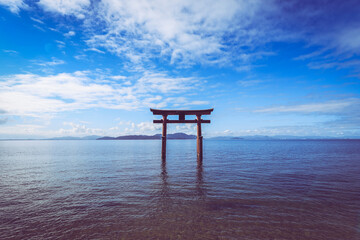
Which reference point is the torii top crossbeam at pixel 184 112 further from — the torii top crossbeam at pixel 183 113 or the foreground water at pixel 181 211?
the foreground water at pixel 181 211

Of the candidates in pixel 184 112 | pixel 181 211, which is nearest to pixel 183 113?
pixel 184 112

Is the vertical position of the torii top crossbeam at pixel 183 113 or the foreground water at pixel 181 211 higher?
the torii top crossbeam at pixel 183 113

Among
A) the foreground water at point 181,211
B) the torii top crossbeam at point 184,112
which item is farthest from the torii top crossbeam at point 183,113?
the foreground water at point 181,211

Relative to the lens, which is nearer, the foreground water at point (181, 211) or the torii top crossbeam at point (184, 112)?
the foreground water at point (181, 211)

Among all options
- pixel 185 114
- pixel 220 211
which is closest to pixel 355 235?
pixel 220 211

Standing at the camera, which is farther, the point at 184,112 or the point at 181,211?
the point at 184,112

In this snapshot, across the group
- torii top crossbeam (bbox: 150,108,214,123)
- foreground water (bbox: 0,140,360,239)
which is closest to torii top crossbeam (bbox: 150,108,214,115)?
torii top crossbeam (bbox: 150,108,214,123)

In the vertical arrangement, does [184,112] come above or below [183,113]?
above

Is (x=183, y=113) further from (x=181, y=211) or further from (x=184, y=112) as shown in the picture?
(x=181, y=211)

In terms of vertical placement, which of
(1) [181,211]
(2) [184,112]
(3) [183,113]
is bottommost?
(1) [181,211]

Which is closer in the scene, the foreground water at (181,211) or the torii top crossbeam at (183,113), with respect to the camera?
the foreground water at (181,211)

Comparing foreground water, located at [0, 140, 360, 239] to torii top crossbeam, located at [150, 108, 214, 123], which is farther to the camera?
torii top crossbeam, located at [150, 108, 214, 123]

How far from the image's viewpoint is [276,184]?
411 inches

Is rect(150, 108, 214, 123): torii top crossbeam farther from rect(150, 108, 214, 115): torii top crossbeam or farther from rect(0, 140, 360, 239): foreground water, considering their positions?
rect(0, 140, 360, 239): foreground water
